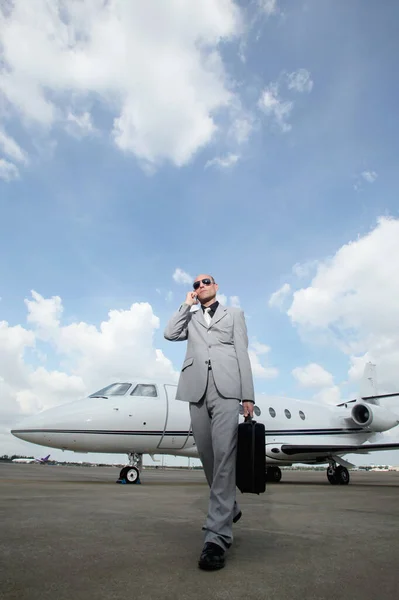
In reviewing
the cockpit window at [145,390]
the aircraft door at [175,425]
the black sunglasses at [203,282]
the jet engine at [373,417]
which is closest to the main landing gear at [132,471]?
the aircraft door at [175,425]

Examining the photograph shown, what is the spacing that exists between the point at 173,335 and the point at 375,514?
326 cm

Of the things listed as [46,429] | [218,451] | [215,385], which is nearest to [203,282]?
[215,385]

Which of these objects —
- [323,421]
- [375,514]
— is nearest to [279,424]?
[323,421]

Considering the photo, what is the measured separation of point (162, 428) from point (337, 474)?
743cm

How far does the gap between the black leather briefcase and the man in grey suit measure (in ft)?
0.16

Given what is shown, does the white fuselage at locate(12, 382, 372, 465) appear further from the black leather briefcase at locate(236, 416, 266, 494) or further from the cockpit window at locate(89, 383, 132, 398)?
the black leather briefcase at locate(236, 416, 266, 494)

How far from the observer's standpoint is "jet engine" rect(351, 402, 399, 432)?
650 inches

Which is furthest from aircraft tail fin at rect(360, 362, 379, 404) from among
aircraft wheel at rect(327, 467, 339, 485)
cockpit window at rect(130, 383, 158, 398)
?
cockpit window at rect(130, 383, 158, 398)

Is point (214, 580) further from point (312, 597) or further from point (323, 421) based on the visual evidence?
point (323, 421)

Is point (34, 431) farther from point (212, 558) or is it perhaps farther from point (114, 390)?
point (212, 558)

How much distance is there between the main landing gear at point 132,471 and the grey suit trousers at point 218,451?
861cm

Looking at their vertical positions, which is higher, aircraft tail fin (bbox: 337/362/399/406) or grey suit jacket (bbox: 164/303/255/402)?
aircraft tail fin (bbox: 337/362/399/406)

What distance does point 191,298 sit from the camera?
3.58m

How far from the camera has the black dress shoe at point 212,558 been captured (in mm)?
2260
